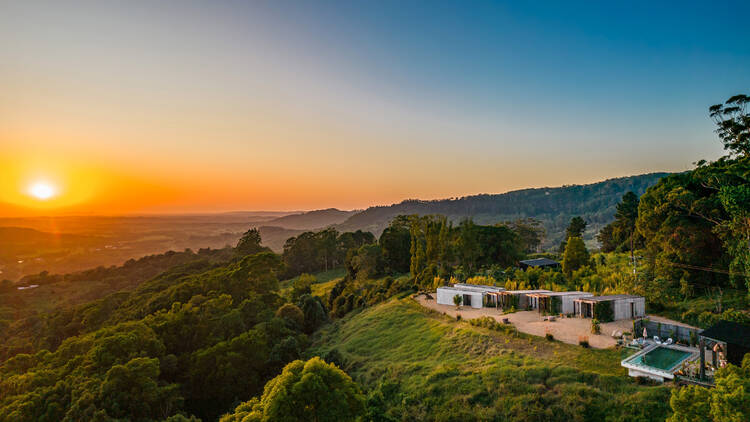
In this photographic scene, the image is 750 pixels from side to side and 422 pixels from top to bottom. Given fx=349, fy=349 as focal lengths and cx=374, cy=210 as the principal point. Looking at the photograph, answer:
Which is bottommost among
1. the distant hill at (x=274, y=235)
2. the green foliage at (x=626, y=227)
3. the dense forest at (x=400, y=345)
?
the distant hill at (x=274, y=235)

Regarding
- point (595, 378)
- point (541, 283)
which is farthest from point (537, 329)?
point (541, 283)

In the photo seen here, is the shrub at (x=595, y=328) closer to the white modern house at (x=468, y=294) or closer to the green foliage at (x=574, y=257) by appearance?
the white modern house at (x=468, y=294)

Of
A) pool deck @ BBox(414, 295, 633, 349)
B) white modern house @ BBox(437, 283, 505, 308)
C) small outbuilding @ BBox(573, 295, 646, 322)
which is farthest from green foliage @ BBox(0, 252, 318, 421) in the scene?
small outbuilding @ BBox(573, 295, 646, 322)

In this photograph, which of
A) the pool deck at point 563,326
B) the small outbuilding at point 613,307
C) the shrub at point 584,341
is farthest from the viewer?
the small outbuilding at point 613,307

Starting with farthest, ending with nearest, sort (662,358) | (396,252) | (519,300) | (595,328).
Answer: (396,252) < (519,300) < (595,328) < (662,358)

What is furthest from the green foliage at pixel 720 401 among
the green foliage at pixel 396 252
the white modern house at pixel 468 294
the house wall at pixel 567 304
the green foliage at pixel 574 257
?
the green foliage at pixel 396 252

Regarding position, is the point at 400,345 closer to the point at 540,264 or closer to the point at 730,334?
the point at 730,334

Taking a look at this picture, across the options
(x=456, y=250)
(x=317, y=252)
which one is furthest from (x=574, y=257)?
(x=317, y=252)

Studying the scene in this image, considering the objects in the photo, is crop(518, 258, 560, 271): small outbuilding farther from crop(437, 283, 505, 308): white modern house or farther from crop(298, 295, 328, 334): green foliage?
crop(298, 295, 328, 334): green foliage
